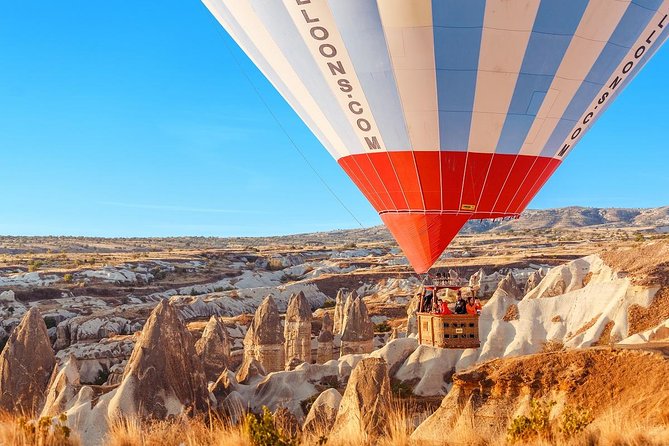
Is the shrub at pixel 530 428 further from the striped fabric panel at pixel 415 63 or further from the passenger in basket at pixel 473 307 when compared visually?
→ the striped fabric panel at pixel 415 63

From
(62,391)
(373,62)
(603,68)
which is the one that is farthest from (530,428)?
(62,391)

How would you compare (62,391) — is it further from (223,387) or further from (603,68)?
(603,68)

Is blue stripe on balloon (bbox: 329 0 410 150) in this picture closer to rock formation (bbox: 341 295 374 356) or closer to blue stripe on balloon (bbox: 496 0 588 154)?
blue stripe on balloon (bbox: 496 0 588 154)

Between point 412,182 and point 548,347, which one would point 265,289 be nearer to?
point 548,347

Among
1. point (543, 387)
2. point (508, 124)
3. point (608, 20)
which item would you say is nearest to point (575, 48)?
point (608, 20)

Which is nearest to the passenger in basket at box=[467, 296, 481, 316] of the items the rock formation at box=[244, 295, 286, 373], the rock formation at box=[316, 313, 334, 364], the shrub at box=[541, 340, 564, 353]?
the shrub at box=[541, 340, 564, 353]

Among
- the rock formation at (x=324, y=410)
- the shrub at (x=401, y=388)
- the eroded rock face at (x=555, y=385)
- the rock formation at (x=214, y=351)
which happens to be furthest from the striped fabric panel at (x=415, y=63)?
the rock formation at (x=214, y=351)
